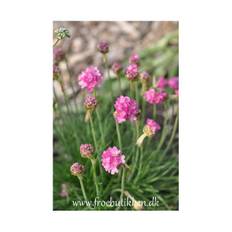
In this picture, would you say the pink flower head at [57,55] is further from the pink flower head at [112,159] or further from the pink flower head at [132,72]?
the pink flower head at [112,159]

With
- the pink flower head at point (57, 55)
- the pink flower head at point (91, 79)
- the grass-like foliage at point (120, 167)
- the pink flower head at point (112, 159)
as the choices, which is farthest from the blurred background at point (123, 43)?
the pink flower head at point (112, 159)

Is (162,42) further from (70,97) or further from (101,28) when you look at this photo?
(70,97)

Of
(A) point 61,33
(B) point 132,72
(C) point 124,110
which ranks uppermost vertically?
(A) point 61,33

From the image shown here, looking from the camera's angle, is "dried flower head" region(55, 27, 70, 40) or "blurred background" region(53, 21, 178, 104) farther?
"blurred background" region(53, 21, 178, 104)

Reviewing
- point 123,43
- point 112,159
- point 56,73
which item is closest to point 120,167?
point 112,159

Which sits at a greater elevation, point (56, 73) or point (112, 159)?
point (56, 73)

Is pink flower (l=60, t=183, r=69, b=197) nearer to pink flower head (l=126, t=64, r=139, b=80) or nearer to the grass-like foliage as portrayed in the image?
the grass-like foliage

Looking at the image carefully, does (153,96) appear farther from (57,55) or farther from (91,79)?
(57,55)

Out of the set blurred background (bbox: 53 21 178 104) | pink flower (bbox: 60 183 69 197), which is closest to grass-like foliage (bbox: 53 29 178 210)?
pink flower (bbox: 60 183 69 197)
